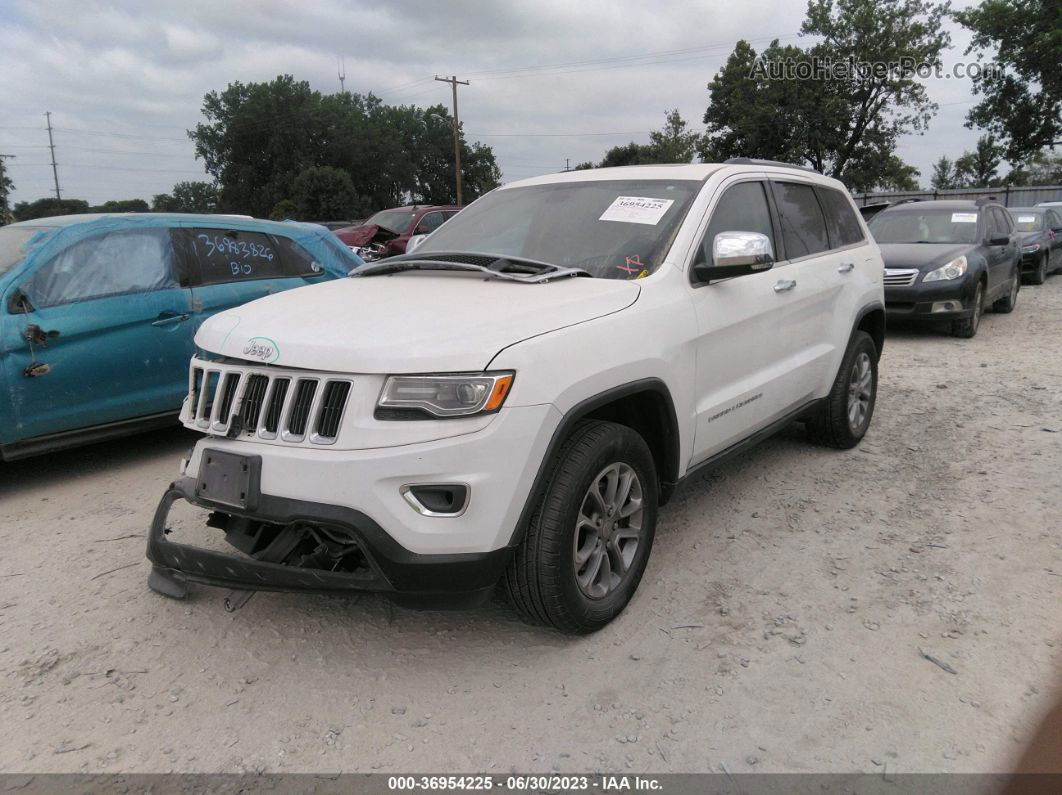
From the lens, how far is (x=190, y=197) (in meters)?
79.8

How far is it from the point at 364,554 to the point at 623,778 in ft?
3.47

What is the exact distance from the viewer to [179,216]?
5672 millimetres

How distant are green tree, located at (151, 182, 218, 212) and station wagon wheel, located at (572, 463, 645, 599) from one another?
79.6 meters

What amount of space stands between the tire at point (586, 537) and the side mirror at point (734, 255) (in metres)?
0.89

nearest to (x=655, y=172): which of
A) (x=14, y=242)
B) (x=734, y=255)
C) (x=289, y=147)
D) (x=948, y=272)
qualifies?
(x=734, y=255)

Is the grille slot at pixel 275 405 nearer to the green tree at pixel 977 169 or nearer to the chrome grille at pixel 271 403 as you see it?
the chrome grille at pixel 271 403

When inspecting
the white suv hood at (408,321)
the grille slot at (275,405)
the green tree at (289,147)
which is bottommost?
the grille slot at (275,405)

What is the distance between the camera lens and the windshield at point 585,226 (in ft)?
11.6

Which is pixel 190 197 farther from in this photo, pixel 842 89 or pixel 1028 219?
pixel 1028 219

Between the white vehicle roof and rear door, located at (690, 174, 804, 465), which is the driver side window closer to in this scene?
rear door, located at (690, 174, 804, 465)

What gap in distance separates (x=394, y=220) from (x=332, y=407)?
16.8 meters

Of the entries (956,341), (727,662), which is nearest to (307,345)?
(727,662)

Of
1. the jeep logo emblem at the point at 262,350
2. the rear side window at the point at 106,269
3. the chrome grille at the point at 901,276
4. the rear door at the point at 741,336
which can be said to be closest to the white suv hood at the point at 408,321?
the jeep logo emblem at the point at 262,350

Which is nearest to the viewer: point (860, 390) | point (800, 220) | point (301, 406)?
point (301, 406)
